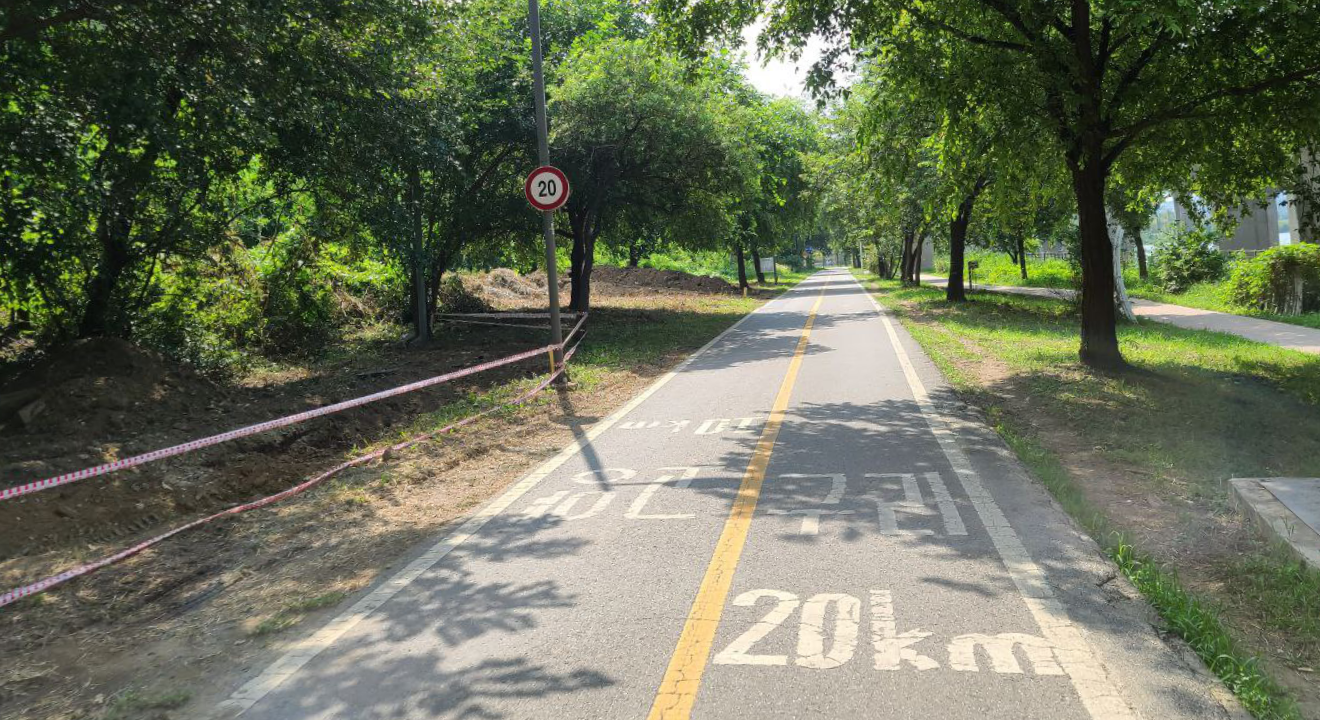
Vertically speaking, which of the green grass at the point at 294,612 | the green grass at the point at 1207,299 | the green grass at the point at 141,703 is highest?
the green grass at the point at 1207,299

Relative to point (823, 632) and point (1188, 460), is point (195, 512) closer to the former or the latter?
point (823, 632)

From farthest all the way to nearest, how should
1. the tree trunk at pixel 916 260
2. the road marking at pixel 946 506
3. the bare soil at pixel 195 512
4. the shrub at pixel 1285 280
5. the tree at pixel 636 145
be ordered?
the tree trunk at pixel 916 260 → the shrub at pixel 1285 280 → the tree at pixel 636 145 → the road marking at pixel 946 506 → the bare soil at pixel 195 512

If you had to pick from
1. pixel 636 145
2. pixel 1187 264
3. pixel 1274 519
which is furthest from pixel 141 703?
pixel 1187 264

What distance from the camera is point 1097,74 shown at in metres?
10.7

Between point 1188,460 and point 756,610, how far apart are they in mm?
4877

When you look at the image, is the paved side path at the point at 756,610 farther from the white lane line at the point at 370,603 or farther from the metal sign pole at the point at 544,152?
the metal sign pole at the point at 544,152

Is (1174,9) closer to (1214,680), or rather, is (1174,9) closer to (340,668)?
(1214,680)

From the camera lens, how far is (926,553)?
4.98 meters

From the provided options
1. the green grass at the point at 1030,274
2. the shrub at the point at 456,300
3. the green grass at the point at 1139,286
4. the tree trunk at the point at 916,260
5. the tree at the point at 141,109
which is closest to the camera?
the tree at the point at 141,109

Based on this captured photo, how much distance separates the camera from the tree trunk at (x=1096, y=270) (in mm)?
11711

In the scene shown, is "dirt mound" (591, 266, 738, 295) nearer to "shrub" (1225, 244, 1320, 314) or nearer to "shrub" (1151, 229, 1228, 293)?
"shrub" (1151, 229, 1228, 293)

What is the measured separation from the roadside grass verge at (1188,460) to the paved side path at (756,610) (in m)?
0.24

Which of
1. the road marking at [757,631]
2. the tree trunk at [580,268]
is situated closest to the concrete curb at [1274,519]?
the road marking at [757,631]

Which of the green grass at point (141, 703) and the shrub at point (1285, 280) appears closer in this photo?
the green grass at point (141, 703)
